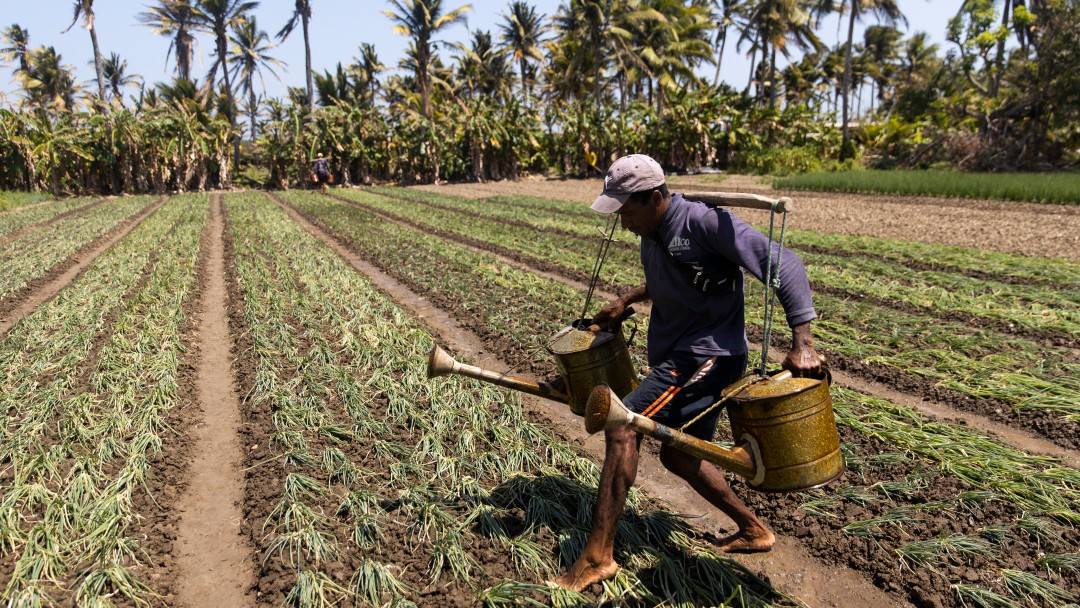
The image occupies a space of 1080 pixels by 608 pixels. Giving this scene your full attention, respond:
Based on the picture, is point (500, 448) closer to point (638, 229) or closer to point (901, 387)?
point (638, 229)

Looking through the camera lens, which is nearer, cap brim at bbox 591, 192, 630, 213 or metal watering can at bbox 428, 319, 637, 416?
cap brim at bbox 591, 192, 630, 213

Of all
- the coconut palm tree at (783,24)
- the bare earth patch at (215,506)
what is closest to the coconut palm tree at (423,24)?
the coconut palm tree at (783,24)

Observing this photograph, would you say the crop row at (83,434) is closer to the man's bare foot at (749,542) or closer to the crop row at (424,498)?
the crop row at (424,498)

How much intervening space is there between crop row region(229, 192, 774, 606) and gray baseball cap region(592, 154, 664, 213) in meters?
1.49

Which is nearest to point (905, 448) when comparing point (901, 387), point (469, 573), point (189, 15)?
point (901, 387)

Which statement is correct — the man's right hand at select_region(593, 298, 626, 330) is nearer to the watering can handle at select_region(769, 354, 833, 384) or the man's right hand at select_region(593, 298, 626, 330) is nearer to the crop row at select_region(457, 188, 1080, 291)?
the watering can handle at select_region(769, 354, 833, 384)

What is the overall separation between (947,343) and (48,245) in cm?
1460

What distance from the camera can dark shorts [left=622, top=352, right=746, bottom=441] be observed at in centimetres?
252

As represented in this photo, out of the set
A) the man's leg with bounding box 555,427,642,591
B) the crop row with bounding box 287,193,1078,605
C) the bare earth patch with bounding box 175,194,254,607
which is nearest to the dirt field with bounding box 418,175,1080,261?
the crop row with bounding box 287,193,1078,605

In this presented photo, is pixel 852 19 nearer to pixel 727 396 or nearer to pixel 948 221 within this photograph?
pixel 948 221

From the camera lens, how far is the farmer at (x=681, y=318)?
2.38m

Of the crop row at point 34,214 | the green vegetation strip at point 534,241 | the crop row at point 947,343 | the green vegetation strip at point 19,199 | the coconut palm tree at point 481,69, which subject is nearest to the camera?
the crop row at point 947,343

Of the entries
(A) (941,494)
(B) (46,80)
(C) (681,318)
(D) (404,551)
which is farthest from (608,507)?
(B) (46,80)

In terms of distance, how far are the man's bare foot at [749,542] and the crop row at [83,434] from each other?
2.44 meters
